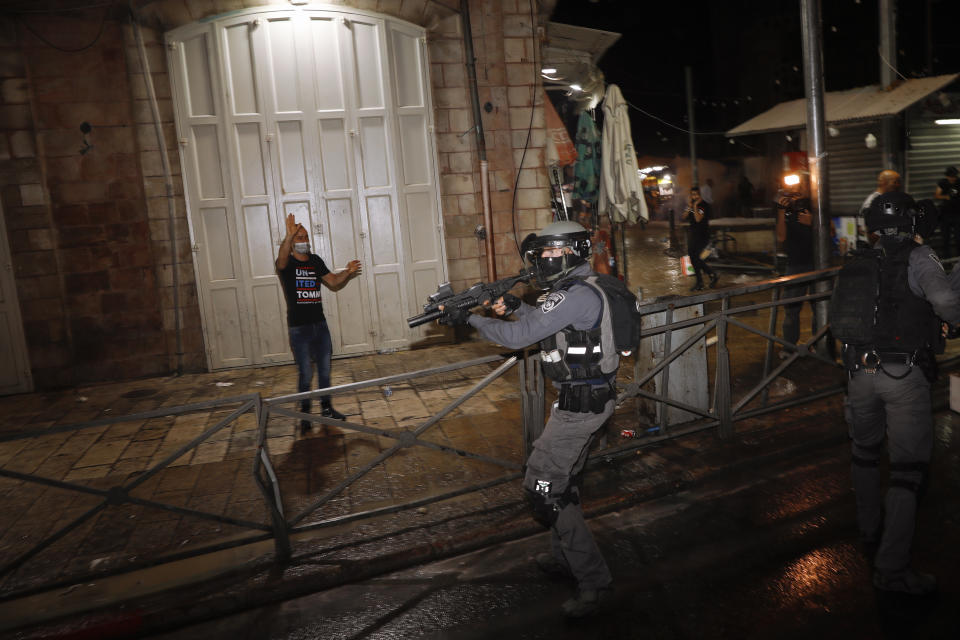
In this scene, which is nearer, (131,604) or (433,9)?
(131,604)

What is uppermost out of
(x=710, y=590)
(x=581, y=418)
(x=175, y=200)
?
(x=175, y=200)

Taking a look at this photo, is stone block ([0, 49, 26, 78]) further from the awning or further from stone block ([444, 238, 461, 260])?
the awning

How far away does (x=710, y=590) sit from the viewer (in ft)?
12.5

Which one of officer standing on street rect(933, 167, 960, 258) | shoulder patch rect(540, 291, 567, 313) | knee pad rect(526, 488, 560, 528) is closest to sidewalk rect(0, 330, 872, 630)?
knee pad rect(526, 488, 560, 528)

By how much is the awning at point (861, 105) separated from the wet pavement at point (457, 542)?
324 inches

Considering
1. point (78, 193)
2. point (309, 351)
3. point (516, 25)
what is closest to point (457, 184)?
point (516, 25)

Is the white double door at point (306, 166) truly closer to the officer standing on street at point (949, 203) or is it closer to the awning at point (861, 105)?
the awning at point (861, 105)

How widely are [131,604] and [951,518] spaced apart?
498cm

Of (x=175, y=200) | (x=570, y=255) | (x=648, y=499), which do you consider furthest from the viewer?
(x=175, y=200)

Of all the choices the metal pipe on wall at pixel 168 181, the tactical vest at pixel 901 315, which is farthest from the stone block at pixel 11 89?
the tactical vest at pixel 901 315

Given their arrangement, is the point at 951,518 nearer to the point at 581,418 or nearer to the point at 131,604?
the point at 581,418

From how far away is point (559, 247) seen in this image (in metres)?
3.98

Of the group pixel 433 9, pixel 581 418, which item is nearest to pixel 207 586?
pixel 581 418

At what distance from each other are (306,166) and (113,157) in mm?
2394
